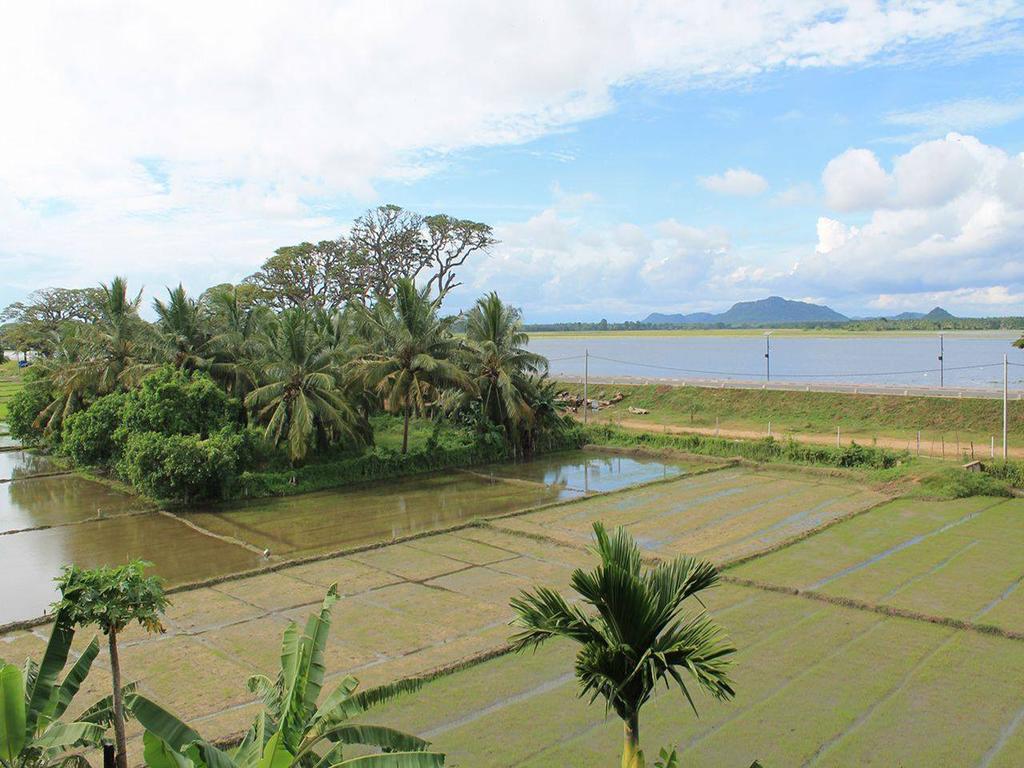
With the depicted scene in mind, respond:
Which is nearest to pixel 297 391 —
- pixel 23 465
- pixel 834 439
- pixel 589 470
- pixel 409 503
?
pixel 409 503

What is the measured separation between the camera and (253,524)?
17641 mm

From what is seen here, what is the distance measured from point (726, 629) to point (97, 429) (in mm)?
18903

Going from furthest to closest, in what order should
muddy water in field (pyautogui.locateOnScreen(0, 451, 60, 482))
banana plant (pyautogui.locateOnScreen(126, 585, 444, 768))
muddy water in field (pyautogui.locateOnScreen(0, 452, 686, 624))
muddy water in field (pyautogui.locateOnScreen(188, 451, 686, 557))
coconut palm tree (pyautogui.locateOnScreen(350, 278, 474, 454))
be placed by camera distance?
muddy water in field (pyautogui.locateOnScreen(0, 451, 60, 482))
coconut palm tree (pyautogui.locateOnScreen(350, 278, 474, 454))
muddy water in field (pyautogui.locateOnScreen(188, 451, 686, 557))
muddy water in field (pyautogui.locateOnScreen(0, 452, 686, 624))
banana plant (pyautogui.locateOnScreen(126, 585, 444, 768))

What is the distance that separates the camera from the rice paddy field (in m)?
7.65

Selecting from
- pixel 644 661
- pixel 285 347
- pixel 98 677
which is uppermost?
pixel 285 347

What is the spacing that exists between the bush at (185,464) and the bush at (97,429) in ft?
8.84

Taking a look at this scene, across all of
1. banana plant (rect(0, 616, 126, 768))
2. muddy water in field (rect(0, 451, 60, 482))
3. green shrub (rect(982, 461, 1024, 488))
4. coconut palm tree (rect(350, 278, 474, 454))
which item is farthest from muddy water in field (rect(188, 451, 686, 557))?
muddy water in field (rect(0, 451, 60, 482))

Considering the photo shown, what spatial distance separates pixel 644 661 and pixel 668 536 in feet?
39.1

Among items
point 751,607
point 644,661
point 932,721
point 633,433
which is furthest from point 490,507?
point 644,661

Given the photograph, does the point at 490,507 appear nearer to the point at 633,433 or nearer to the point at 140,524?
the point at 140,524

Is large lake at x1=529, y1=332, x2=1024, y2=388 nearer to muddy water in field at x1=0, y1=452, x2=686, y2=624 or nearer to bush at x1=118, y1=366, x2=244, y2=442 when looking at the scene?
muddy water in field at x1=0, y1=452, x2=686, y2=624

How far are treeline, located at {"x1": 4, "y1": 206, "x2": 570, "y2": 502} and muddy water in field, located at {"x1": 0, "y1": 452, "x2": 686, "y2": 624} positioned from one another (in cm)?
114

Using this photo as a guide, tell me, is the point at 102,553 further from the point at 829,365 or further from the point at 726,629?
the point at 829,365

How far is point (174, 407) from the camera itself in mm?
19859
